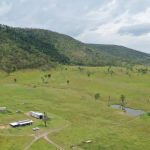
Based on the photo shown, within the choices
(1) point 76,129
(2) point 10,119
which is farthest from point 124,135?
(2) point 10,119

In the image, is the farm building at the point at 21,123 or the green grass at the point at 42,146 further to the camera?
the farm building at the point at 21,123

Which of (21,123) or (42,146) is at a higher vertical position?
(21,123)

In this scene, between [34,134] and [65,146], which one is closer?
[65,146]

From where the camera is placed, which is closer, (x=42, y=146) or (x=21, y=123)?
(x=42, y=146)

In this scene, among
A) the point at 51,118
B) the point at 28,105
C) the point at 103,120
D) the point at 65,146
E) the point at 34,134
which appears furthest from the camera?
the point at 28,105

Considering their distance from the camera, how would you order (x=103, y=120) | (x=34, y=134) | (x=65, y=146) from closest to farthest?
(x=65, y=146), (x=34, y=134), (x=103, y=120)

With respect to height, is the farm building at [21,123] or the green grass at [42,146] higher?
the farm building at [21,123]

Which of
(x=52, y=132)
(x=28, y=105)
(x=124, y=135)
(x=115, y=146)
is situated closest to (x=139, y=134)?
(x=124, y=135)

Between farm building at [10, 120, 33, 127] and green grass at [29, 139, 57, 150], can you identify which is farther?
farm building at [10, 120, 33, 127]

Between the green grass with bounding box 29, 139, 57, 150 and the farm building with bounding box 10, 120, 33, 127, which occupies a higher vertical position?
the farm building with bounding box 10, 120, 33, 127

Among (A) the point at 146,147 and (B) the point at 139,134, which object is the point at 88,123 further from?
(A) the point at 146,147
